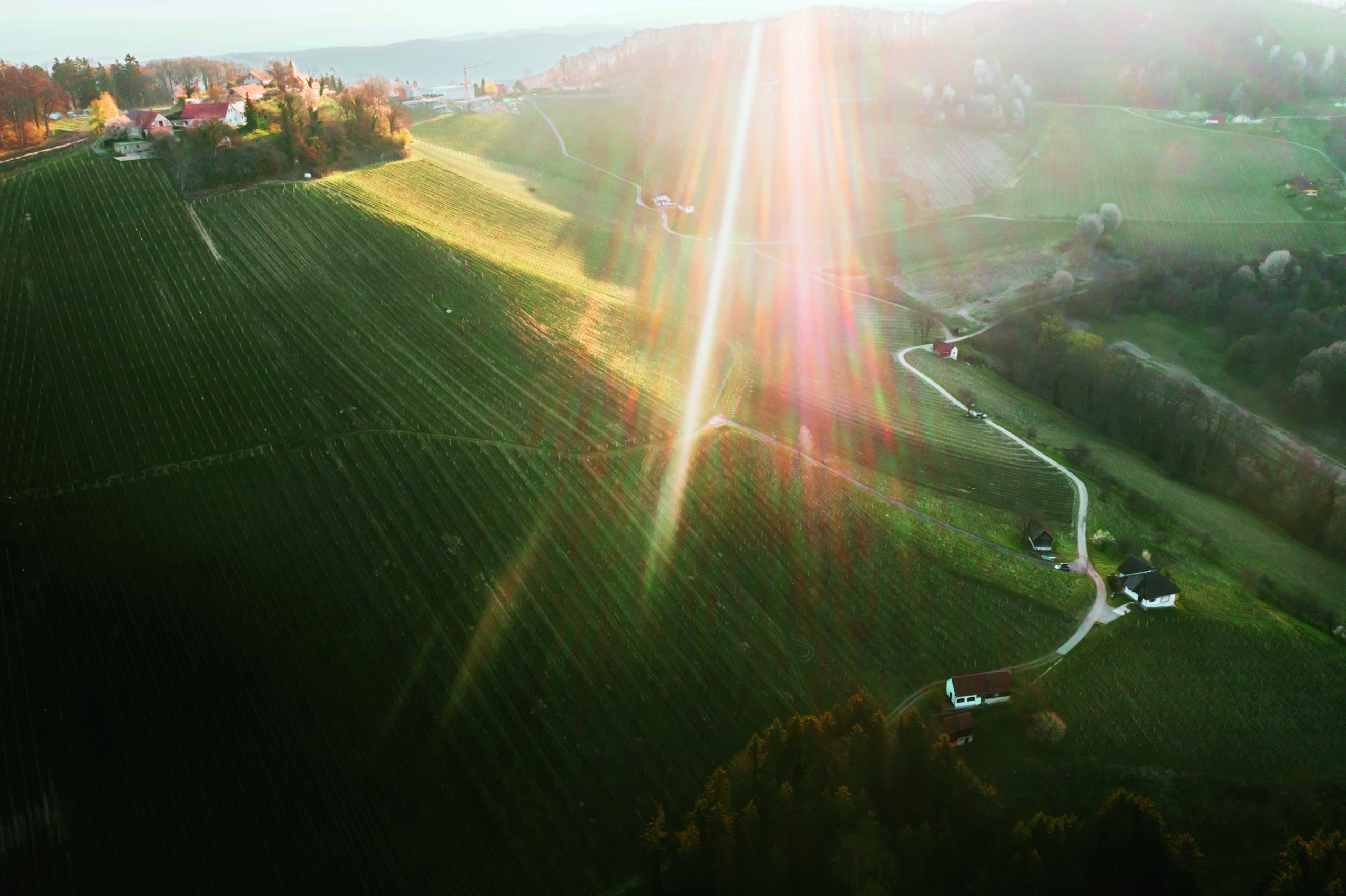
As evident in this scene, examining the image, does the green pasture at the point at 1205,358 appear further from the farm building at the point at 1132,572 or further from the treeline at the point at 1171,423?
the farm building at the point at 1132,572

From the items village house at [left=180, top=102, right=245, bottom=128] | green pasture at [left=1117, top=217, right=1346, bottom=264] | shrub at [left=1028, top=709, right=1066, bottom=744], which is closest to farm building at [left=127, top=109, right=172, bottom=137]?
village house at [left=180, top=102, right=245, bottom=128]

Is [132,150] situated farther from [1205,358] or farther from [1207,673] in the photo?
[1205,358]

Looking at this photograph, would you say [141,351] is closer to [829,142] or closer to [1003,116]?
[829,142]

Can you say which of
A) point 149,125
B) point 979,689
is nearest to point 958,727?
point 979,689

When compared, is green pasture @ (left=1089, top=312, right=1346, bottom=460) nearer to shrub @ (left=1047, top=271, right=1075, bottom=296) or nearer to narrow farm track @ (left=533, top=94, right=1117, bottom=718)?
shrub @ (left=1047, top=271, right=1075, bottom=296)

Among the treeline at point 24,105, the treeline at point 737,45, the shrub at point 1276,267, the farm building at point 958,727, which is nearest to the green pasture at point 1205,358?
the shrub at point 1276,267
